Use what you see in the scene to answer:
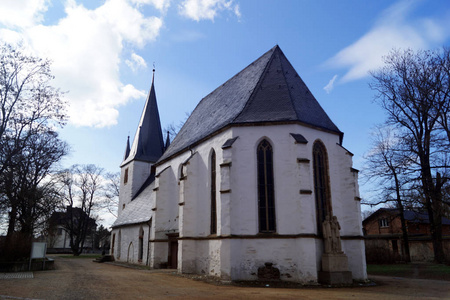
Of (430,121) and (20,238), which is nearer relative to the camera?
(20,238)

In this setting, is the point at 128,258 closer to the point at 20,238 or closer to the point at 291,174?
the point at 20,238

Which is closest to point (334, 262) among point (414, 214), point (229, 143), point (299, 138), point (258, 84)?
point (299, 138)

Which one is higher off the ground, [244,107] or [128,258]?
[244,107]

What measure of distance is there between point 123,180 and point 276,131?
2480 centimetres

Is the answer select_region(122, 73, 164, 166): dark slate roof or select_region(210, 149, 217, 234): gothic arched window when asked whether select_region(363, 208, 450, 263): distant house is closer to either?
select_region(210, 149, 217, 234): gothic arched window

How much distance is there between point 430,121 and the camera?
2300 cm

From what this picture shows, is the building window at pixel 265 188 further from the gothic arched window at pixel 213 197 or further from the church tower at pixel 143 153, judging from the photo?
the church tower at pixel 143 153

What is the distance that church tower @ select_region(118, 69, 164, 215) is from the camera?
110 feet

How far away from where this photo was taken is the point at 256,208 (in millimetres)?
15008

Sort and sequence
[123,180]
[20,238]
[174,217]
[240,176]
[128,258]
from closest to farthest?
[240,176]
[20,238]
[174,217]
[128,258]
[123,180]

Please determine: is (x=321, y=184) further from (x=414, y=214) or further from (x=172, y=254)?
(x=414, y=214)

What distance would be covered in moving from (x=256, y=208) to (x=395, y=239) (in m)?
27.3

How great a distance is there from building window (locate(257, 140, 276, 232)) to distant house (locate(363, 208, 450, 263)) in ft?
43.6

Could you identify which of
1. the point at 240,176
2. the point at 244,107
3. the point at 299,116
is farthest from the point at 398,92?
the point at 240,176
